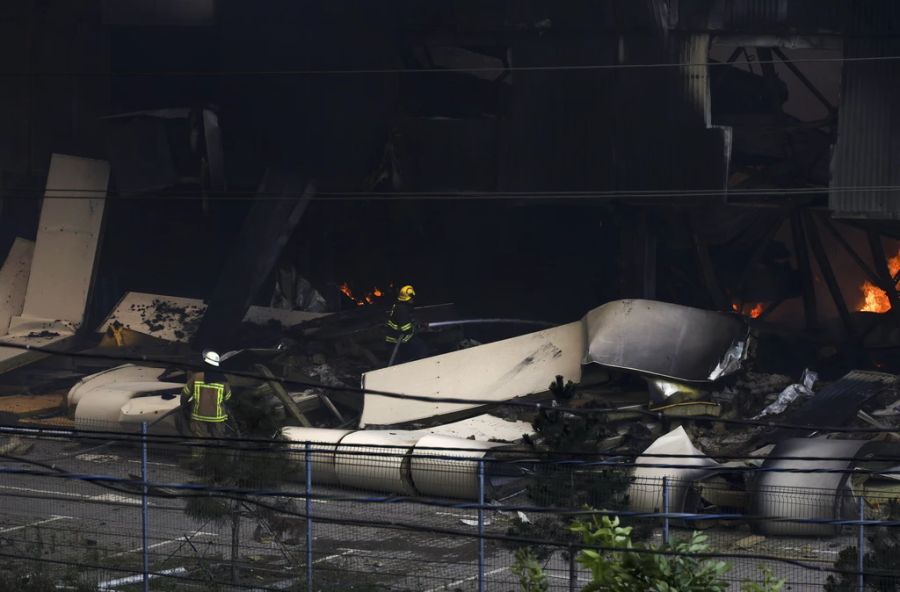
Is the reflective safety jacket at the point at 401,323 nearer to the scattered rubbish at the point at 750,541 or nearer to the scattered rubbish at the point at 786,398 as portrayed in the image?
the scattered rubbish at the point at 786,398

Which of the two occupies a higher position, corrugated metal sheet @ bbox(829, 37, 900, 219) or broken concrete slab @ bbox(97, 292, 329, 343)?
corrugated metal sheet @ bbox(829, 37, 900, 219)

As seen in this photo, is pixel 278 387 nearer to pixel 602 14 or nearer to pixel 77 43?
pixel 602 14

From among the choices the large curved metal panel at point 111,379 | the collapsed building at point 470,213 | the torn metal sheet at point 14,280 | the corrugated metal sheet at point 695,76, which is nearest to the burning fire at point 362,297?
the collapsed building at point 470,213

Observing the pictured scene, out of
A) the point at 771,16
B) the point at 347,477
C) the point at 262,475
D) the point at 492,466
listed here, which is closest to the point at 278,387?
the point at 347,477

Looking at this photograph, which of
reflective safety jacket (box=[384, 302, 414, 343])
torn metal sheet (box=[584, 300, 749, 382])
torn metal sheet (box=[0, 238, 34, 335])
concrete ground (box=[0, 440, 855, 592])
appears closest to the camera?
concrete ground (box=[0, 440, 855, 592])

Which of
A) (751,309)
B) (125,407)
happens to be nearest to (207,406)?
(125,407)

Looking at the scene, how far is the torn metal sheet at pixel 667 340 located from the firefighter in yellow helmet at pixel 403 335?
11.2 ft

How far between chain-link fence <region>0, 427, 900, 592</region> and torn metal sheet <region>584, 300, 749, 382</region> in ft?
14.9

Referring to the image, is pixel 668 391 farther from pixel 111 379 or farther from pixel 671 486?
pixel 111 379

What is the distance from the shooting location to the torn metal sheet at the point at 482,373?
18.7m

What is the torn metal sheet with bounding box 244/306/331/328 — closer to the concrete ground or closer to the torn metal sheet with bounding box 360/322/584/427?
the torn metal sheet with bounding box 360/322/584/427

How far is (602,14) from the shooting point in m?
22.9

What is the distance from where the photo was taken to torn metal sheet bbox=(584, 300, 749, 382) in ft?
62.1

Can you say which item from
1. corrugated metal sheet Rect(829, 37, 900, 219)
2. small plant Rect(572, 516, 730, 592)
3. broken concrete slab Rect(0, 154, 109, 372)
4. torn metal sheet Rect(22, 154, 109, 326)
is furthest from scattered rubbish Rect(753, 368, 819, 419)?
torn metal sheet Rect(22, 154, 109, 326)
